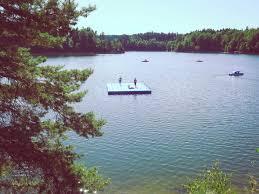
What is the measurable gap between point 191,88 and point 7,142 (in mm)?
65487

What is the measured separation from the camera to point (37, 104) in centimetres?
1466

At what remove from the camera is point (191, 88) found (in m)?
77.0

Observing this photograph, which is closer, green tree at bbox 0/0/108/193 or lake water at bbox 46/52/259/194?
green tree at bbox 0/0/108/193

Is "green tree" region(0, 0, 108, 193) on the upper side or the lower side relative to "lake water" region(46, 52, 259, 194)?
upper

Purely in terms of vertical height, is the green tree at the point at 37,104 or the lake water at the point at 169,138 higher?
the green tree at the point at 37,104

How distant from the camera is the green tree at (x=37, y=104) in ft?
44.4

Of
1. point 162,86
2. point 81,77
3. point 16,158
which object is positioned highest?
point 81,77

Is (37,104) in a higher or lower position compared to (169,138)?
higher

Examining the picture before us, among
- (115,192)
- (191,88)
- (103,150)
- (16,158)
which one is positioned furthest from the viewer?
(191,88)

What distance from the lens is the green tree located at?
13.5 m

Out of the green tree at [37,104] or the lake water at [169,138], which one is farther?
the lake water at [169,138]

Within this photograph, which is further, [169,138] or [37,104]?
[169,138]

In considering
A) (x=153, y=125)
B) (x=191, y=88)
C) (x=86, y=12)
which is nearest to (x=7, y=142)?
(x=86, y=12)

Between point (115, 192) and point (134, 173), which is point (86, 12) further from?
point (134, 173)
